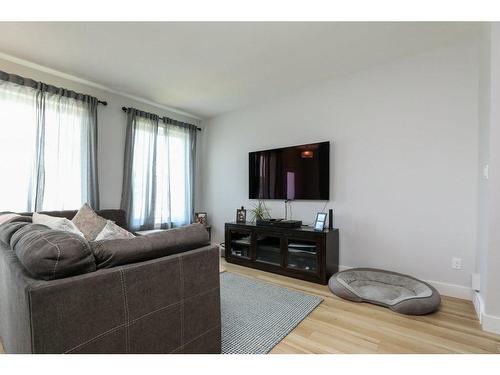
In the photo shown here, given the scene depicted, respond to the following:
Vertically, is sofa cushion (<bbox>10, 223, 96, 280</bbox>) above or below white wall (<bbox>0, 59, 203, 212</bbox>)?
below

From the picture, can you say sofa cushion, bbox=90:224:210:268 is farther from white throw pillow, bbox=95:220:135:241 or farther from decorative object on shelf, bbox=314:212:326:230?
decorative object on shelf, bbox=314:212:326:230

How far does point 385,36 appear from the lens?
2.37m

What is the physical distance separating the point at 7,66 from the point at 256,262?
360cm

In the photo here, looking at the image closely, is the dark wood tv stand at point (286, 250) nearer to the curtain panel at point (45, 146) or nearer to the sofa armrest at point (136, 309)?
the sofa armrest at point (136, 309)

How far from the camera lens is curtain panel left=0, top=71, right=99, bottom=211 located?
8.64 ft

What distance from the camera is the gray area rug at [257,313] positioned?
5.69ft

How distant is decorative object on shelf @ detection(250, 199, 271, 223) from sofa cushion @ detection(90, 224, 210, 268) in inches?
89.3

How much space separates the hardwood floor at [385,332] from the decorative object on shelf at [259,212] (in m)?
1.63

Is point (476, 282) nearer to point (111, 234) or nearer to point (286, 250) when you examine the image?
point (286, 250)

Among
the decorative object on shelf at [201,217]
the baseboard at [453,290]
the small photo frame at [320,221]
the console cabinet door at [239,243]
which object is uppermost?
the small photo frame at [320,221]

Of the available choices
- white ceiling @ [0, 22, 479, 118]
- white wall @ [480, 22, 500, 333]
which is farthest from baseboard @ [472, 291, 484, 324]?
white ceiling @ [0, 22, 479, 118]

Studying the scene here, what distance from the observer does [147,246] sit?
124 centimetres

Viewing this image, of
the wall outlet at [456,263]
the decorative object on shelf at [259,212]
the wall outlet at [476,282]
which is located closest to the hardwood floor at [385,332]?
the wall outlet at [476,282]

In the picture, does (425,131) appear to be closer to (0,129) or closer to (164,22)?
(164,22)
